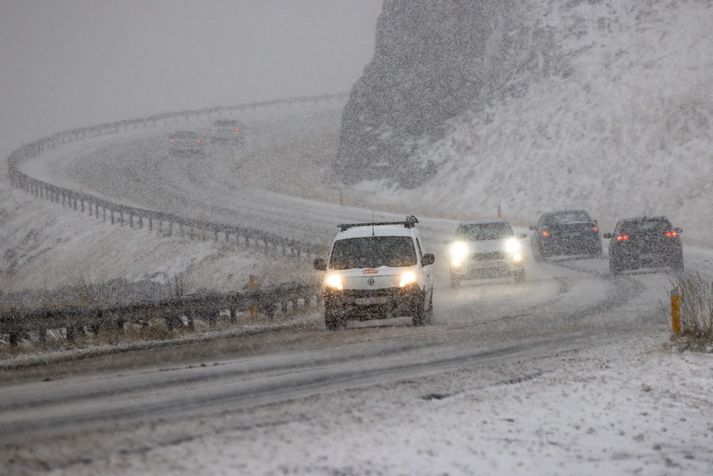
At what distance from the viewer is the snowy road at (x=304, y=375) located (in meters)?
7.85

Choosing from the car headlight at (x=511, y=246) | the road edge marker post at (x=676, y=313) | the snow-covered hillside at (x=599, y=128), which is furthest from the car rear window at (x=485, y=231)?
the snow-covered hillside at (x=599, y=128)

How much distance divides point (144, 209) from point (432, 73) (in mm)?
25382

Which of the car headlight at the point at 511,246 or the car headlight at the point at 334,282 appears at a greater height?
the car headlight at the point at 511,246

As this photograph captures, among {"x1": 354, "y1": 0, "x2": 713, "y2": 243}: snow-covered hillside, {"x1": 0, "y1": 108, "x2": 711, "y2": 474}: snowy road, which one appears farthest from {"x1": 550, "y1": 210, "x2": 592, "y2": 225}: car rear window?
{"x1": 354, "y1": 0, "x2": 713, "y2": 243}: snow-covered hillside

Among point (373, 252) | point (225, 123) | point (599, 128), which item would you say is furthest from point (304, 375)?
point (225, 123)

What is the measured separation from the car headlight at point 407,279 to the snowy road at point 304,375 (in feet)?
2.46

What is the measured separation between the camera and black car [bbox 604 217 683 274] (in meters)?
26.4

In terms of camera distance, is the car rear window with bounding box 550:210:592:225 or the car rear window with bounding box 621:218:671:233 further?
the car rear window with bounding box 550:210:592:225

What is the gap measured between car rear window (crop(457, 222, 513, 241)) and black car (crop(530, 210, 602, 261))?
5105 mm

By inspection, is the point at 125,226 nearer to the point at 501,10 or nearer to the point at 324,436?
the point at 501,10

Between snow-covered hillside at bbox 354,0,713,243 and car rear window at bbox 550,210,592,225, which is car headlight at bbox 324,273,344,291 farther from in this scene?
snow-covered hillside at bbox 354,0,713,243

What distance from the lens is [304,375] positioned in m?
11.8

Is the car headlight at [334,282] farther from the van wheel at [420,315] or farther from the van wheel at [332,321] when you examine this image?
the van wheel at [420,315]

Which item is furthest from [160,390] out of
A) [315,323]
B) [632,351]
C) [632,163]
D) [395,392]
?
[632,163]
